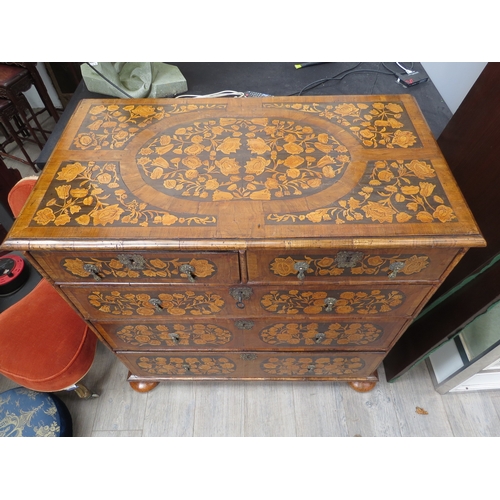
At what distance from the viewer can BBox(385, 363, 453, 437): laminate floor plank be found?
125 centimetres

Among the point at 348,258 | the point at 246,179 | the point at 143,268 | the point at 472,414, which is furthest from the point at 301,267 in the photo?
the point at 472,414

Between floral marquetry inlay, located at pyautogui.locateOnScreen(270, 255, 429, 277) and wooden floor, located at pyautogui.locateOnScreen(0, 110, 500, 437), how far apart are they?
0.79 meters

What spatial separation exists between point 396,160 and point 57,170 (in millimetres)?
760

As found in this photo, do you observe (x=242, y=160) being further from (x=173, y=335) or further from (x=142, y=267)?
(x=173, y=335)

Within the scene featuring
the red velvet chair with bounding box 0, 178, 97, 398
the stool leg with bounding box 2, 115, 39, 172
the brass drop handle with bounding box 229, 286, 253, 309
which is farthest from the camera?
the stool leg with bounding box 2, 115, 39, 172

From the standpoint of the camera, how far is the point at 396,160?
773mm

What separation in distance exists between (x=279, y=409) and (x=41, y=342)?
0.86m

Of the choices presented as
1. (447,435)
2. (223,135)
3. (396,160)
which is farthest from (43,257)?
(447,435)

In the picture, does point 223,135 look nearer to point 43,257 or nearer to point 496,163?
point 43,257

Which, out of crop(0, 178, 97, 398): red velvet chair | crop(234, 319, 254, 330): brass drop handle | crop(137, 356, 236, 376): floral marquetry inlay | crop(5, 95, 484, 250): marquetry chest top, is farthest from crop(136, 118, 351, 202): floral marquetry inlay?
crop(137, 356, 236, 376): floral marquetry inlay


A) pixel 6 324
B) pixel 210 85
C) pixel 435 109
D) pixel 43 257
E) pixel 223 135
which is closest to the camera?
pixel 43 257

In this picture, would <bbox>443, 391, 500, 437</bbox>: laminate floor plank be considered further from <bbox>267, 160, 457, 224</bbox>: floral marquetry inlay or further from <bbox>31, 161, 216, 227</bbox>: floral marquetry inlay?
<bbox>31, 161, 216, 227</bbox>: floral marquetry inlay

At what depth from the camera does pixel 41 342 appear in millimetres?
1067

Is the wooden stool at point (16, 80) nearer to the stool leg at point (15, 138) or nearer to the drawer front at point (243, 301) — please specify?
the stool leg at point (15, 138)
